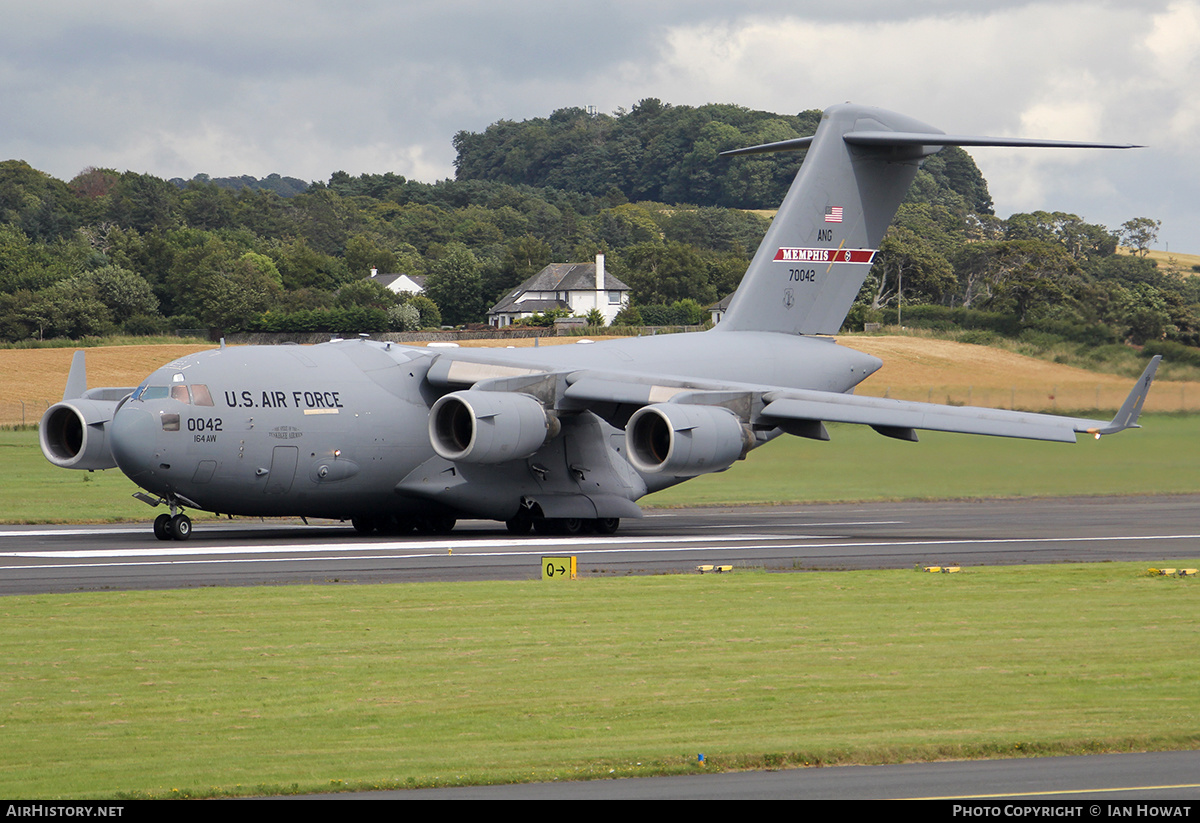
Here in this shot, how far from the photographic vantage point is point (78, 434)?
79.0ft

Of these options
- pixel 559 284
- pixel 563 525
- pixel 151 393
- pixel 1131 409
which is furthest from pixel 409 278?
pixel 1131 409

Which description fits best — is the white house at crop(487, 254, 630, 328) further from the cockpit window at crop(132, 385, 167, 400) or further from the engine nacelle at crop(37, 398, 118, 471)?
the cockpit window at crop(132, 385, 167, 400)

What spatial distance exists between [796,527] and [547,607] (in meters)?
12.9

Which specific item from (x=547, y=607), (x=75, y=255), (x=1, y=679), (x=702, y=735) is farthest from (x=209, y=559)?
(x=75, y=255)

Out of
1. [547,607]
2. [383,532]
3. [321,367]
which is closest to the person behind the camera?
[547,607]

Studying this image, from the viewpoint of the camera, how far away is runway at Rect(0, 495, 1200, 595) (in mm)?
18359

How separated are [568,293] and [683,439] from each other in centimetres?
Answer: 9088

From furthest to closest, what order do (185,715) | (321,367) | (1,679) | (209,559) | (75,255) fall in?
(75,255) → (321,367) → (209,559) → (1,679) → (185,715)

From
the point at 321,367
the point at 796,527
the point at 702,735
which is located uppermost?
the point at 321,367

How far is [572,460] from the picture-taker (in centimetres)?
2505

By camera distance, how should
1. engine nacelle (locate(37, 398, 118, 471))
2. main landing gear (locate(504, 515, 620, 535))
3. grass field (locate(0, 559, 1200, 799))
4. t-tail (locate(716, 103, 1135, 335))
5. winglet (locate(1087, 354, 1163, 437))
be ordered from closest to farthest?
grass field (locate(0, 559, 1200, 799)) → winglet (locate(1087, 354, 1163, 437)) → engine nacelle (locate(37, 398, 118, 471)) → main landing gear (locate(504, 515, 620, 535)) → t-tail (locate(716, 103, 1135, 335))

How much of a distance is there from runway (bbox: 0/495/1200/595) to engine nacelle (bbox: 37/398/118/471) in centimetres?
131

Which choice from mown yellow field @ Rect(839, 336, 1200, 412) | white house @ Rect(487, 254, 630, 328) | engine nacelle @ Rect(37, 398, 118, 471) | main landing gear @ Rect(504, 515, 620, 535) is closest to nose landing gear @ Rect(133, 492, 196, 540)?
engine nacelle @ Rect(37, 398, 118, 471)

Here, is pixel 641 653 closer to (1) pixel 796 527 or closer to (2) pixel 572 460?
(2) pixel 572 460
